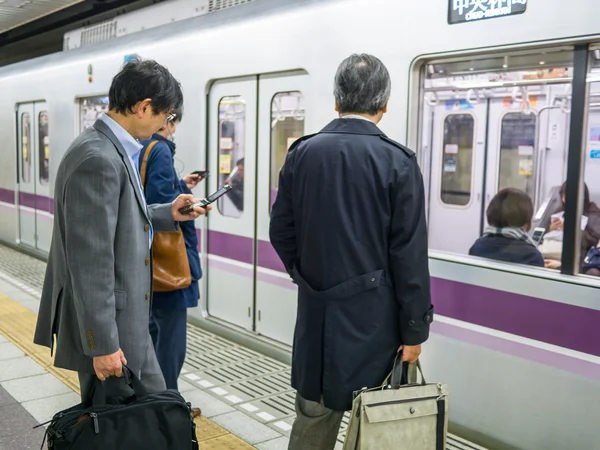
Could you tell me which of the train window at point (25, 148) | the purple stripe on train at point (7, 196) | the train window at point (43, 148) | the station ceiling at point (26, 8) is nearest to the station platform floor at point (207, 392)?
the train window at point (43, 148)

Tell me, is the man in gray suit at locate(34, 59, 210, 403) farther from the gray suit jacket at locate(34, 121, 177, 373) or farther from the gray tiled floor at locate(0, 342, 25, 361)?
the gray tiled floor at locate(0, 342, 25, 361)

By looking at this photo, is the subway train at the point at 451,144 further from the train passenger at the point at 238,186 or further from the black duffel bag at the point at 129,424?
the black duffel bag at the point at 129,424

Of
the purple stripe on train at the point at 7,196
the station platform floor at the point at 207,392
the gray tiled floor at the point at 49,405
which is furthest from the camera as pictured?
the purple stripe on train at the point at 7,196

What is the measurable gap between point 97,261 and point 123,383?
1.50 feet

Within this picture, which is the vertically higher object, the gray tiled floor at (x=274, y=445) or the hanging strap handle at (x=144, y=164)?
the hanging strap handle at (x=144, y=164)

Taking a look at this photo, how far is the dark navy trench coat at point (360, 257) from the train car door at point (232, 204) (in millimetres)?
2826

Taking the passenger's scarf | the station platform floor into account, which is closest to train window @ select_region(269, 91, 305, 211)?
the station platform floor

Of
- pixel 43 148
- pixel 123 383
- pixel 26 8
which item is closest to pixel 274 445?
pixel 123 383

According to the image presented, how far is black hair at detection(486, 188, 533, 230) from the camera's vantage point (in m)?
3.59

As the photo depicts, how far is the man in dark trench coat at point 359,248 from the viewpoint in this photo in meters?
2.29

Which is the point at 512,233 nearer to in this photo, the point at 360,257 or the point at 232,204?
the point at 360,257

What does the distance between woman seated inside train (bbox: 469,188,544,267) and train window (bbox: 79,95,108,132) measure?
4.89 meters

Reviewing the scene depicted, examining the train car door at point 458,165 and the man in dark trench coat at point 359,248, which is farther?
the train car door at point 458,165

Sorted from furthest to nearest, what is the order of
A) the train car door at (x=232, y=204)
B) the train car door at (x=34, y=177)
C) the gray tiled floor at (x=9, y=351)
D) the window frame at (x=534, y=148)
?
the train car door at (x=34, y=177)
the train car door at (x=232, y=204)
the gray tiled floor at (x=9, y=351)
the window frame at (x=534, y=148)
